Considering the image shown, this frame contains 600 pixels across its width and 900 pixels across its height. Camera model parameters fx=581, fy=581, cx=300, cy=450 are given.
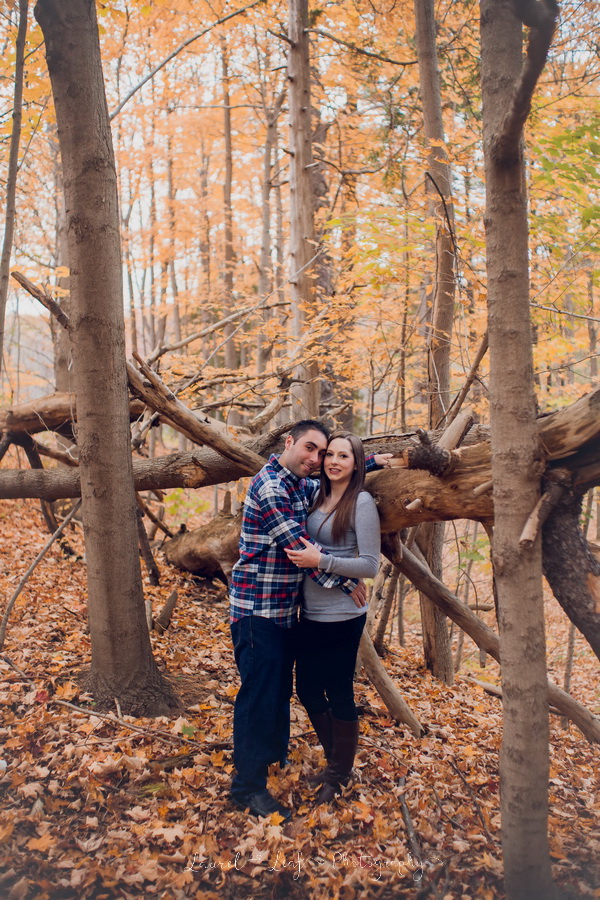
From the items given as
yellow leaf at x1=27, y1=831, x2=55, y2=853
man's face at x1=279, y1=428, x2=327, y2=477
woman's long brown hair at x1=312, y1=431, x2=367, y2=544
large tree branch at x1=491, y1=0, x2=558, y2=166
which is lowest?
yellow leaf at x1=27, y1=831, x2=55, y2=853

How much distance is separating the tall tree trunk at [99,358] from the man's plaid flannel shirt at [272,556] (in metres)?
1.07

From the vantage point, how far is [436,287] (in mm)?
5828

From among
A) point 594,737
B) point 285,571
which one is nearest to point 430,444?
point 285,571

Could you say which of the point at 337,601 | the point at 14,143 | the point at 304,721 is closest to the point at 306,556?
the point at 337,601

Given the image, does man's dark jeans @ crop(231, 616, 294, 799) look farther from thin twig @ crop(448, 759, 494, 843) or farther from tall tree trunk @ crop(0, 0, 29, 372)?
tall tree trunk @ crop(0, 0, 29, 372)

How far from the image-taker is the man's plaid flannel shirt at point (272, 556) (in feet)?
10.8

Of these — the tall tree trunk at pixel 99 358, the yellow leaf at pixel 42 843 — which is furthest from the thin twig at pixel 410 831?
the yellow leaf at pixel 42 843

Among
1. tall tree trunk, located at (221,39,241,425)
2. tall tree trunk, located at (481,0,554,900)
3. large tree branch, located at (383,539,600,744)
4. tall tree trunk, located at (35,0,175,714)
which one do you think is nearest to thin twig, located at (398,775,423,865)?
tall tree trunk, located at (481,0,554,900)

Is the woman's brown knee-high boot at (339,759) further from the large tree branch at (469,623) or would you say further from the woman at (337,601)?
the large tree branch at (469,623)

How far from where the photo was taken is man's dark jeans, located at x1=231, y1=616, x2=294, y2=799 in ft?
11.0

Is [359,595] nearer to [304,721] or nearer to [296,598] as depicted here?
[296,598]

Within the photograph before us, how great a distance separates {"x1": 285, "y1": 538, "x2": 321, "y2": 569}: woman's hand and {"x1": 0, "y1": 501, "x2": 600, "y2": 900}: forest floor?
4.81 feet

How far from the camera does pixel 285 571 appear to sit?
3.40 m

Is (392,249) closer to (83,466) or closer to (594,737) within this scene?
(83,466)
